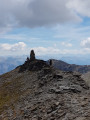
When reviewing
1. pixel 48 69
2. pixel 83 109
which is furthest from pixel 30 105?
pixel 48 69

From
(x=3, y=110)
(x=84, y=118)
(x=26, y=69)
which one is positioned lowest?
(x=3, y=110)

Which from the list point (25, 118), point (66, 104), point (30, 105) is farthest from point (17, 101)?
point (66, 104)

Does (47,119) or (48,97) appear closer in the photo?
(47,119)

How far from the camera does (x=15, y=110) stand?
4488cm

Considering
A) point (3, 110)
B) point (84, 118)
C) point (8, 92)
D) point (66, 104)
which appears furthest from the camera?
point (8, 92)

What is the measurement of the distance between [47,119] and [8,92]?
110 ft

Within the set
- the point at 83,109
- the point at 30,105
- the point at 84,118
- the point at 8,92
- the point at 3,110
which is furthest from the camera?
the point at 8,92

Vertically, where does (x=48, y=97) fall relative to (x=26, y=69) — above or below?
below

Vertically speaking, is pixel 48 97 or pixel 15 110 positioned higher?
pixel 48 97

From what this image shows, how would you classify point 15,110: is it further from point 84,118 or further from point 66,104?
point 84,118

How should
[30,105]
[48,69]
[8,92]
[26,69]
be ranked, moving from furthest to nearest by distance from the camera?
[26,69] < [48,69] < [8,92] < [30,105]

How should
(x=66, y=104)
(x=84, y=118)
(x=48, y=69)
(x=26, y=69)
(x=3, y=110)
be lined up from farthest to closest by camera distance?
(x=26, y=69)
(x=48, y=69)
(x=3, y=110)
(x=66, y=104)
(x=84, y=118)

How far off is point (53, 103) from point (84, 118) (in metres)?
11.8

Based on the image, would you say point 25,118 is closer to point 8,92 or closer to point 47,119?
point 47,119
